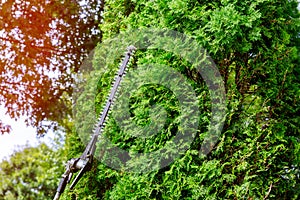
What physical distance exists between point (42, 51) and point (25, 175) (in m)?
6.41

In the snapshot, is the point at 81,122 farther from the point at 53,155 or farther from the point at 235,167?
the point at 53,155

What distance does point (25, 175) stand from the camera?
12.2 meters

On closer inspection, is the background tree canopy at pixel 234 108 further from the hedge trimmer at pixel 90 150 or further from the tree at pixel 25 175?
the tree at pixel 25 175

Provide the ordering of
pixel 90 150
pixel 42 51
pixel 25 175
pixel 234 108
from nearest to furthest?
1. pixel 234 108
2. pixel 90 150
3. pixel 42 51
4. pixel 25 175

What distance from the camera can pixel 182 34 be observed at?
3.24 meters

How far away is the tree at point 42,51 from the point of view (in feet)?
22.0

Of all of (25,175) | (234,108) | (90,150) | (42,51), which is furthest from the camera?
(25,175)

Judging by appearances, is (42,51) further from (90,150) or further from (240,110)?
(240,110)

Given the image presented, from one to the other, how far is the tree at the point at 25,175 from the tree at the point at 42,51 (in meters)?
3.68

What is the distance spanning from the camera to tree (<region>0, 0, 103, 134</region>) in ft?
22.0

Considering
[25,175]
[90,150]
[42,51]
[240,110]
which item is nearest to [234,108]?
[240,110]

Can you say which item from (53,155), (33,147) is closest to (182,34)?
(53,155)

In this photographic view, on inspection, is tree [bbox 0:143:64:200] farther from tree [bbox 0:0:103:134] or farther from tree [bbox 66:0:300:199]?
tree [bbox 66:0:300:199]

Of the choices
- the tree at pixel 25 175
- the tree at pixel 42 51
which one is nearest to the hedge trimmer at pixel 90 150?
the tree at pixel 42 51
